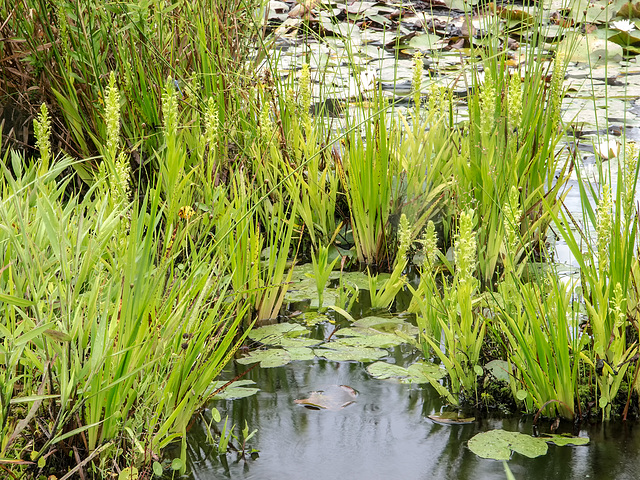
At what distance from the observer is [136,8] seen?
268 centimetres

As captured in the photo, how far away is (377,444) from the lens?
1.82 meters

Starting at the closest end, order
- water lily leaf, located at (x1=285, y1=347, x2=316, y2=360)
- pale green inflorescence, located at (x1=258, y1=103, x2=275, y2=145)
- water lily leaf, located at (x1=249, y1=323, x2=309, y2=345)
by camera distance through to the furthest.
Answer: water lily leaf, located at (x1=285, y1=347, x2=316, y2=360), water lily leaf, located at (x1=249, y1=323, x2=309, y2=345), pale green inflorescence, located at (x1=258, y1=103, x2=275, y2=145)

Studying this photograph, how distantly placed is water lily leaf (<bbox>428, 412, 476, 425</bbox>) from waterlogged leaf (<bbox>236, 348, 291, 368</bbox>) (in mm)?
502

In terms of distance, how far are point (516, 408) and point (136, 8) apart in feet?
6.44

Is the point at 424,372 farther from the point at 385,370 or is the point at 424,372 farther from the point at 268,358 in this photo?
the point at 268,358

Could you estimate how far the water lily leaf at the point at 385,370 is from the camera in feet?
6.93

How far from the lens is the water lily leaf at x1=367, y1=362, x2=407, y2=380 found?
2113 mm

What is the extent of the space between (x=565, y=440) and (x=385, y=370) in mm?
558

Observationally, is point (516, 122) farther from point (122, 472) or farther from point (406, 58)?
point (406, 58)

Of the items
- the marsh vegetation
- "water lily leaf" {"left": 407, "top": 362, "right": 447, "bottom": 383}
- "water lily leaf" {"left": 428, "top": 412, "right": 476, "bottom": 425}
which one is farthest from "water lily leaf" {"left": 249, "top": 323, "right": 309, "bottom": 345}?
"water lily leaf" {"left": 428, "top": 412, "right": 476, "bottom": 425}

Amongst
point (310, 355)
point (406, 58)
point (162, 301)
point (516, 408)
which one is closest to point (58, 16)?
point (162, 301)

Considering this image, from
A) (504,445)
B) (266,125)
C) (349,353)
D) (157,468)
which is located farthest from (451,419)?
(266,125)

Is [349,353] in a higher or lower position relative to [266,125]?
lower

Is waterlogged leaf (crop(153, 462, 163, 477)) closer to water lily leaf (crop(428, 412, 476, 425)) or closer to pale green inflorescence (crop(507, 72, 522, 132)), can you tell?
water lily leaf (crop(428, 412, 476, 425))
